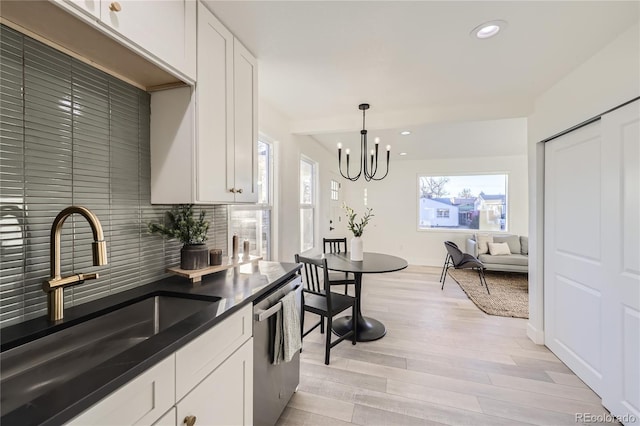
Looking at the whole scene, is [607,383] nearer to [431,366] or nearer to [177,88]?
[431,366]

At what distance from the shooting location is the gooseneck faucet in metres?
0.94

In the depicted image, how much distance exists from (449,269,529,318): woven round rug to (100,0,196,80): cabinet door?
4.11 metres

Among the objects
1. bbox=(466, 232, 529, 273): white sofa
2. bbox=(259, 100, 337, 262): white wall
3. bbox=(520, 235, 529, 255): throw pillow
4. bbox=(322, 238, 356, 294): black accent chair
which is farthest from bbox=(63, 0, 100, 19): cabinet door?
bbox=(520, 235, 529, 255): throw pillow

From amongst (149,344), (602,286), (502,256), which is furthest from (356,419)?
(502,256)

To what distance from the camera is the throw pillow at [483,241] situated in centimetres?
539

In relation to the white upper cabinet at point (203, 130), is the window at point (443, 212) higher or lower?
lower

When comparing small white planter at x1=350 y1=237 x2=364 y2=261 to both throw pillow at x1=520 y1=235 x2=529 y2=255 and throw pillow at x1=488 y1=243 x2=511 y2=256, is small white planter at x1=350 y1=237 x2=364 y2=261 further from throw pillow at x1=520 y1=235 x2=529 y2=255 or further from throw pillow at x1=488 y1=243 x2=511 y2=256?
throw pillow at x1=520 y1=235 x2=529 y2=255

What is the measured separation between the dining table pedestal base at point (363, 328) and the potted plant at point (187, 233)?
181cm

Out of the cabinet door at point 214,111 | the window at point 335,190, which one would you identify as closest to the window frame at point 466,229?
the window at point 335,190

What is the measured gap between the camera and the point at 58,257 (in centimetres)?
97

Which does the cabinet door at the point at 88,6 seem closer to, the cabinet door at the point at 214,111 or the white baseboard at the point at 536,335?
the cabinet door at the point at 214,111

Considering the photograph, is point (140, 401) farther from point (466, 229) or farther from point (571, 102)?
point (466, 229)

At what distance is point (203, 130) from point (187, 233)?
1.94 feet

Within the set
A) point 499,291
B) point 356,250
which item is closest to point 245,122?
point 356,250
